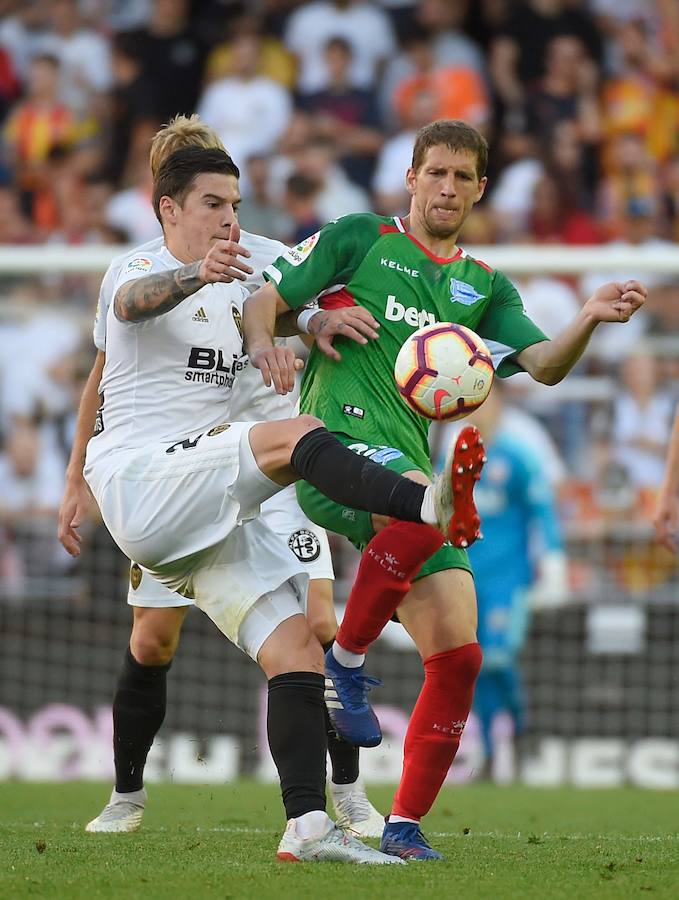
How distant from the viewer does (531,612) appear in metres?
10.5

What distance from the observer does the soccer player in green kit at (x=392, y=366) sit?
5133mm

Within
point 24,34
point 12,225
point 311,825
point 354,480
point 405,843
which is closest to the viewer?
point 354,480

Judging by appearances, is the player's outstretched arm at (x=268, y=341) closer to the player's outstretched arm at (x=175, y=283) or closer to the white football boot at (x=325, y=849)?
the player's outstretched arm at (x=175, y=283)

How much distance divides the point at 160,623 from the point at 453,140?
221cm

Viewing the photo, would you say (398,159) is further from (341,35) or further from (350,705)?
(350,705)

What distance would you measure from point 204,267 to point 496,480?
5.54 metres

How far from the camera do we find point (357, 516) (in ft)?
17.3

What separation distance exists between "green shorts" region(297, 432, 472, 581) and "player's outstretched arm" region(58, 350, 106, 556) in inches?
46.7

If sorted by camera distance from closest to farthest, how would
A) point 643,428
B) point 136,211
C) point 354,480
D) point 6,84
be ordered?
point 354,480 < point 643,428 < point 136,211 < point 6,84

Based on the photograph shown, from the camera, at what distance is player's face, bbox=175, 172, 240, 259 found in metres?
5.57

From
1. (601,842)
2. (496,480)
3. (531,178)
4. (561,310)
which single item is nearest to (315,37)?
(531,178)

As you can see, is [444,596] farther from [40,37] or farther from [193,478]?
[40,37]

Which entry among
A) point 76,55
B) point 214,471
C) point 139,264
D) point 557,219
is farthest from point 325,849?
point 76,55

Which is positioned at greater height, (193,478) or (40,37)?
(40,37)
